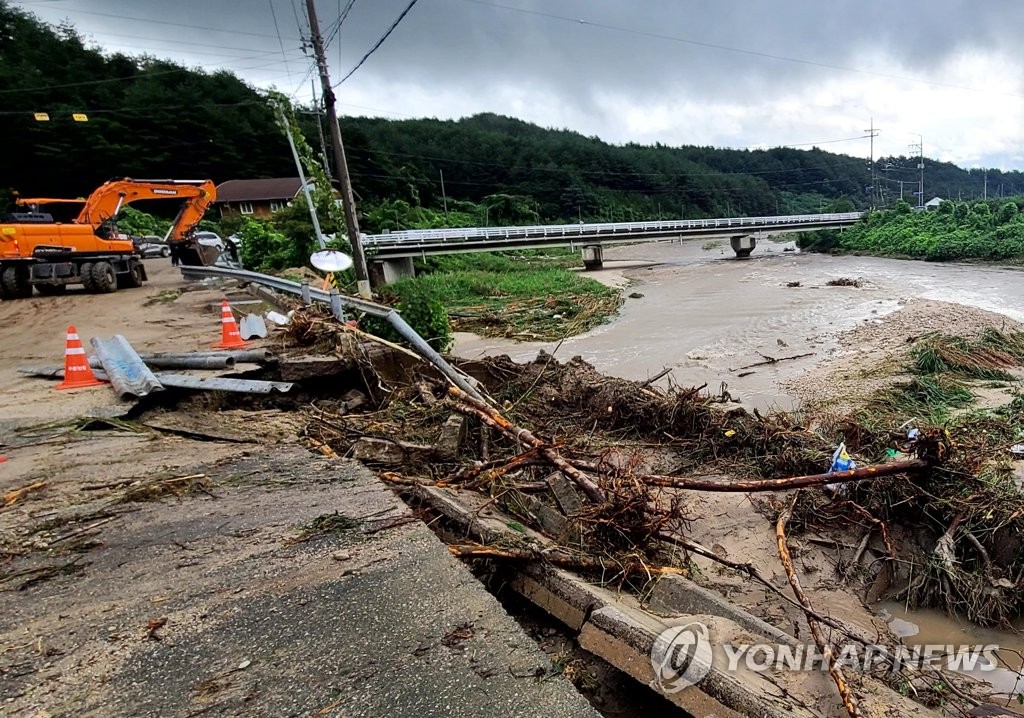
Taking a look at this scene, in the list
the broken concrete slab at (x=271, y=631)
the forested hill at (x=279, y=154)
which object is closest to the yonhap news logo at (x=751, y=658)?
the broken concrete slab at (x=271, y=631)

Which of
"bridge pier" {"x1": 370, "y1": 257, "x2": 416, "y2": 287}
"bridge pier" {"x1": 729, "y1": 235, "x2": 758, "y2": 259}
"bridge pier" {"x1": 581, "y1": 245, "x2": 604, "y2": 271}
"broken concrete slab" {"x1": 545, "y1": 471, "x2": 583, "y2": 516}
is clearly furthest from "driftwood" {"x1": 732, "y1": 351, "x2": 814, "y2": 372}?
"bridge pier" {"x1": 729, "y1": 235, "x2": 758, "y2": 259}

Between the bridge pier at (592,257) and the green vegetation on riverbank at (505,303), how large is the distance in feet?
13.7

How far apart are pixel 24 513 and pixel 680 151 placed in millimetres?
153928

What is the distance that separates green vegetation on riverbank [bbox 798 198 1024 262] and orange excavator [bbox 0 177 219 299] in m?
42.4

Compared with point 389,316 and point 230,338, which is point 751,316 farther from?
point 230,338

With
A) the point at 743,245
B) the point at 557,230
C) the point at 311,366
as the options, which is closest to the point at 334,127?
the point at 311,366

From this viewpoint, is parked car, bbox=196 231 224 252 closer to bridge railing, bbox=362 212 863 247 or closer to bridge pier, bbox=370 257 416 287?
bridge railing, bbox=362 212 863 247

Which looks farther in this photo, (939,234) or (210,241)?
(939,234)

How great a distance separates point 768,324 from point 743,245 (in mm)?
31906

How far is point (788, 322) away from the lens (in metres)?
18.8

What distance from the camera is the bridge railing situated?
3538 centimetres

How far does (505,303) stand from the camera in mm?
25266

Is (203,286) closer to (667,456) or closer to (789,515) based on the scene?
(667,456)

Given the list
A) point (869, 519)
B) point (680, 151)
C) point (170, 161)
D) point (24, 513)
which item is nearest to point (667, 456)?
point (869, 519)
